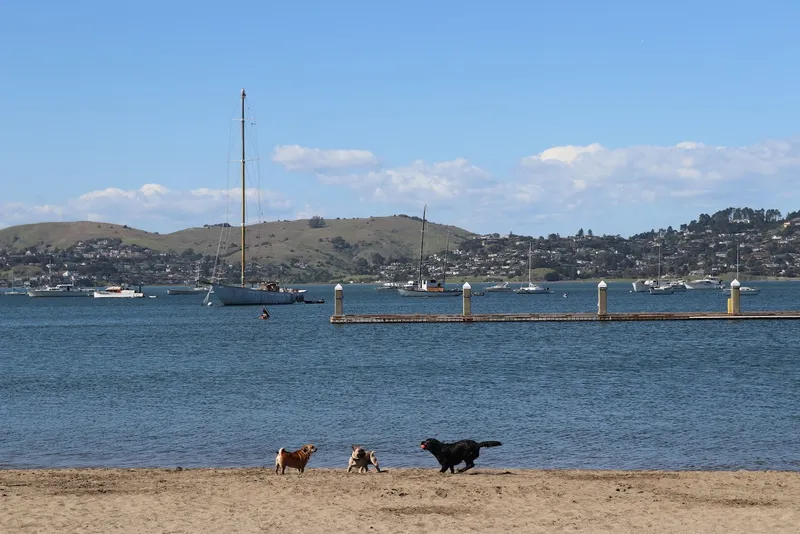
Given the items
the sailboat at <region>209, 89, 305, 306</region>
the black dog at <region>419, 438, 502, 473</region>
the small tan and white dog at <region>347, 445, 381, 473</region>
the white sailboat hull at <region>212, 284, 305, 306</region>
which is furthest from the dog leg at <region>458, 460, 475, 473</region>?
the white sailboat hull at <region>212, 284, 305, 306</region>

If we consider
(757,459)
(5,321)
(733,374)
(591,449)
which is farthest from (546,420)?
(5,321)

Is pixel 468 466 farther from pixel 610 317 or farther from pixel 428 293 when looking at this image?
pixel 428 293

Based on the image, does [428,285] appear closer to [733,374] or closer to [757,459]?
[733,374]

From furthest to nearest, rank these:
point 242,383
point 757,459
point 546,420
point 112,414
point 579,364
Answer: point 579,364
point 242,383
point 112,414
point 546,420
point 757,459

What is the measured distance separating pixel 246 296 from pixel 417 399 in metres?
99.9

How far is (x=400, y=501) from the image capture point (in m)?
18.2

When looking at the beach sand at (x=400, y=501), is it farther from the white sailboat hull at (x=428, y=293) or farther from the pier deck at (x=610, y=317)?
the white sailboat hull at (x=428, y=293)

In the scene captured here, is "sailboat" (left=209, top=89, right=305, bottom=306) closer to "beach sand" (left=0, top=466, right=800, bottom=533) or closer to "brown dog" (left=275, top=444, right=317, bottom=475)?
"brown dog" (left=275, top=444, right=317, bottom=475)

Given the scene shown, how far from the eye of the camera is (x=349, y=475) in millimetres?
21547

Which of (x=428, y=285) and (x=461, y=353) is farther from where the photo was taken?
(x=428, y=285)

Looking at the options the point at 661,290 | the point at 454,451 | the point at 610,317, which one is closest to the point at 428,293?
the point at 661,290

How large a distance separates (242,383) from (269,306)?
9176 cm

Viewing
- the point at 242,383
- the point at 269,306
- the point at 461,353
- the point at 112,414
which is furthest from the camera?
the point at 269,306

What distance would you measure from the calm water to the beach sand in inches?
127
